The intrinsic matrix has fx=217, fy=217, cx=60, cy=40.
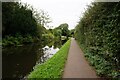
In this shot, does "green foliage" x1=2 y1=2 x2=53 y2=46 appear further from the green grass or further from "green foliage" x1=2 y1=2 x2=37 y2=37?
the green grass

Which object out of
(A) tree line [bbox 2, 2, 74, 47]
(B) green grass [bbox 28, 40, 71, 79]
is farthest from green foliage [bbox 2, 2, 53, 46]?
(B) green grass [bbox 28, 40, 71, 79]

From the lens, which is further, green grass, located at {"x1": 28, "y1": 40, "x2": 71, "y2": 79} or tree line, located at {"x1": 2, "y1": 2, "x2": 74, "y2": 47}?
tree line, located at {"x1": 2, "y1": 2, "x2": 74, "y2": 47}

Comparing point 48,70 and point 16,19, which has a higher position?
point 16,19

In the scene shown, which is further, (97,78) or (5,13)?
(5,13)

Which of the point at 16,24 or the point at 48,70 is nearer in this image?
the point at 48,70

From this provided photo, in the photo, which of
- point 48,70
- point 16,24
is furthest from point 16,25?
point 48,70

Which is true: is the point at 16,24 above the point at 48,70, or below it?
above

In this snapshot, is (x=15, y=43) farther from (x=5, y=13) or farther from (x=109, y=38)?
(x=109, y=38)

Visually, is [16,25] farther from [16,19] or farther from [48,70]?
[48,70]

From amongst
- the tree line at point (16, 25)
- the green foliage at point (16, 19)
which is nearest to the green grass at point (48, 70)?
the tree line at point (16, 25)

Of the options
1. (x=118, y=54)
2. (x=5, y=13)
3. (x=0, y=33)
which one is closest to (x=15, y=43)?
(x=0, y=33)

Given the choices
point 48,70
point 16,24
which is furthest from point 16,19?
point 48,70

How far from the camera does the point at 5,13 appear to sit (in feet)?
114

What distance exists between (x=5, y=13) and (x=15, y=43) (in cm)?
601
